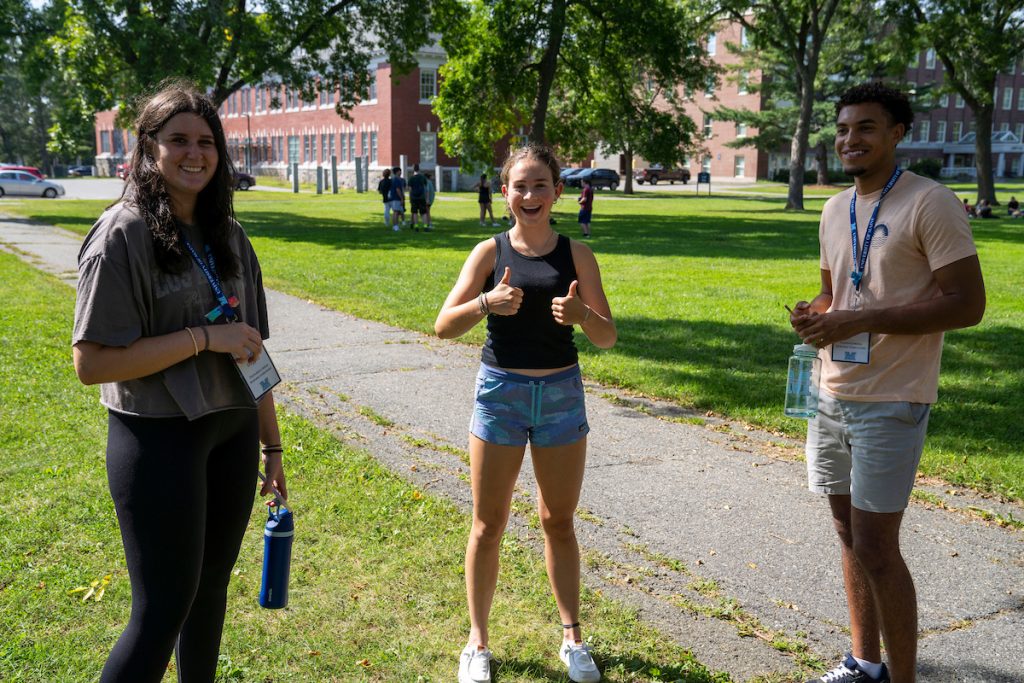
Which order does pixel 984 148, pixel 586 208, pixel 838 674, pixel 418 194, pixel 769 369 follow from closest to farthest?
pixel 838 674, pixel 769 369, pixel 586 208, pixel 418 194, pixel 984 148

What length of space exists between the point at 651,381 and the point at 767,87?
58.1m

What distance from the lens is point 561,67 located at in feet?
109

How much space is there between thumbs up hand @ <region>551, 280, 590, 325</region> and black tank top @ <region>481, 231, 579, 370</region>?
129mm

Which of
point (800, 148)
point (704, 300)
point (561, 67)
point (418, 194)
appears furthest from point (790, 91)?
point (704, 300)

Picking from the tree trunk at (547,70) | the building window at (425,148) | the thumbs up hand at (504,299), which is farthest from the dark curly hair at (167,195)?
the building window at (425,148)

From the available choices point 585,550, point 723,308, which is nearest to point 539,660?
point 585,550

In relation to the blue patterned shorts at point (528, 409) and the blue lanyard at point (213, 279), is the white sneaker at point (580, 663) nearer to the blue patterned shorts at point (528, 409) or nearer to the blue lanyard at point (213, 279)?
the blue patterned shorts at point (528, 409)

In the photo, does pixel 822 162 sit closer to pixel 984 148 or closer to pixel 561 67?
pixel 984 148

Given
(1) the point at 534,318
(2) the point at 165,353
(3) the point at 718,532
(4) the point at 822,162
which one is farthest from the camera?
(4) the point at 822,162

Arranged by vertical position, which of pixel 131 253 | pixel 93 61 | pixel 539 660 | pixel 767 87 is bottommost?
pixel 539 660

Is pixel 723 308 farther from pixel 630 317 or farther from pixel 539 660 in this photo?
pixel 539 660

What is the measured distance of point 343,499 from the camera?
5.27 m

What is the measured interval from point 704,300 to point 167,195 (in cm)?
1113

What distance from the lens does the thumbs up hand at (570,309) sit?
305 cm
